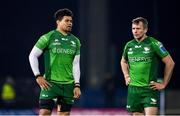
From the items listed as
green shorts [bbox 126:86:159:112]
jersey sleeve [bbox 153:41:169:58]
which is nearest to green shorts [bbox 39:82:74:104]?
green shorts [bbox 126:86:159:112]

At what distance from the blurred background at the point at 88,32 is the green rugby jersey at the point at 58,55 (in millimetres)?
13912

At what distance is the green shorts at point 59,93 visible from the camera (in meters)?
9.98

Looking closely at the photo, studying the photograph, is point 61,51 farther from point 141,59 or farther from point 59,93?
point 141,59

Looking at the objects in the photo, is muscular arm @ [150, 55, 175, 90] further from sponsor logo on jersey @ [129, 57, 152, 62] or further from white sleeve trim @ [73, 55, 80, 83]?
white sleeve trim @ [73, 55, 80, 83]

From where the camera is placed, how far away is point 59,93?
32.9ft

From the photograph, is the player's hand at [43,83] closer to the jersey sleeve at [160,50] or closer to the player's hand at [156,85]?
the player's hand at [156,85]

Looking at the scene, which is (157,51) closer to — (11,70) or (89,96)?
(89,96)

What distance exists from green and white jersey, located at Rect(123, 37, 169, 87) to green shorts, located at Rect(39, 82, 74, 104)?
1.02 m

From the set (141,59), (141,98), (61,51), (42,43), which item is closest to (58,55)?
(61,51)

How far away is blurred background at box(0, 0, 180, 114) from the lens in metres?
24.5

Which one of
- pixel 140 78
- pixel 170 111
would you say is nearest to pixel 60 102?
pixel 140 78

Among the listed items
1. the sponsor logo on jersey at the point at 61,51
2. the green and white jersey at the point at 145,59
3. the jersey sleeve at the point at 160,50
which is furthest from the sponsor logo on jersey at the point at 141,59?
the sponsor logo on jersey at the point at 61,51

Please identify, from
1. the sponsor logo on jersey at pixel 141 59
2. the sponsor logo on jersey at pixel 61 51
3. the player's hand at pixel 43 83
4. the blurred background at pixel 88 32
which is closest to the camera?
the player's hand at pixel 43 83

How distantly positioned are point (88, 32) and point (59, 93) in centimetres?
1634
